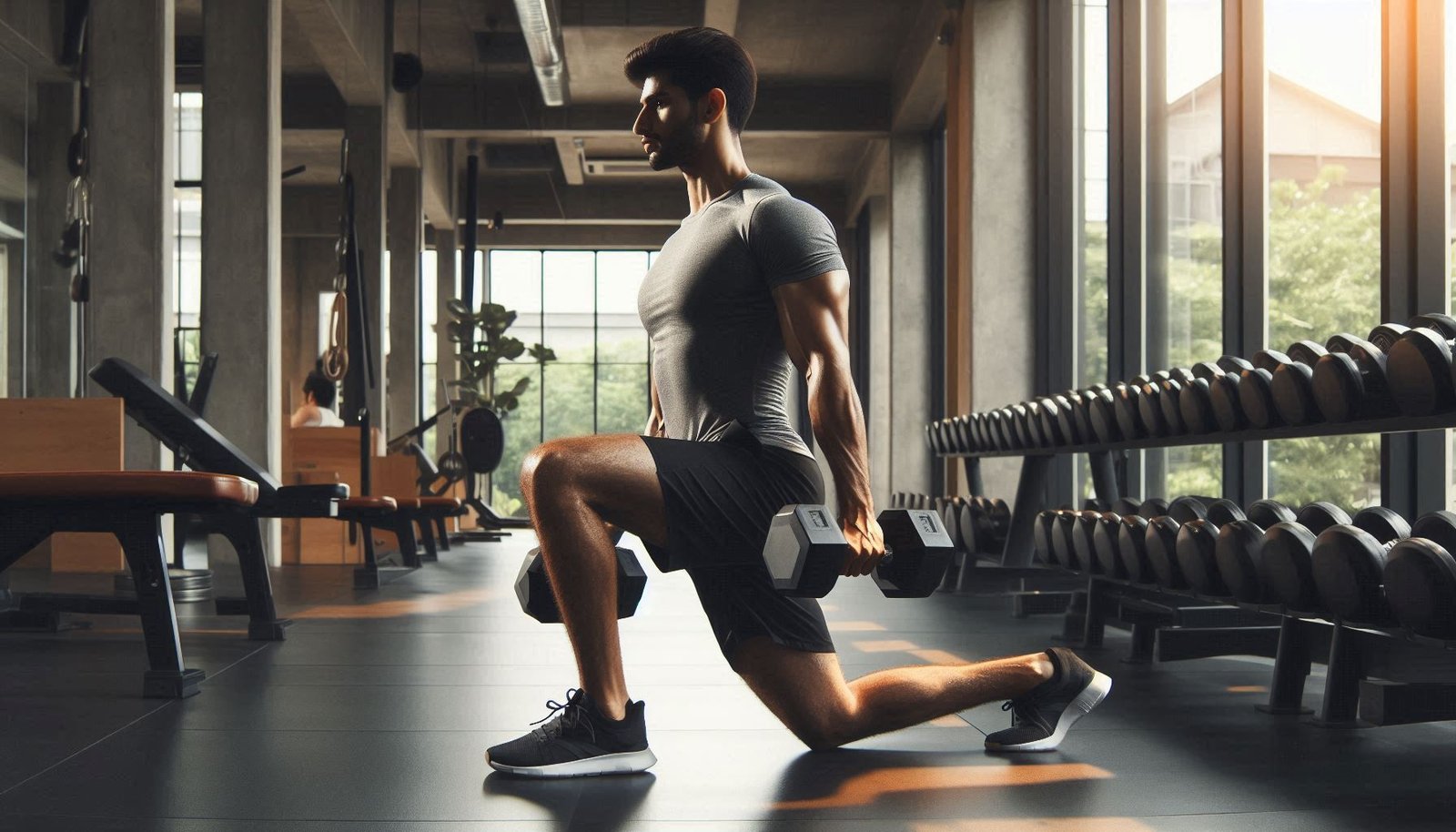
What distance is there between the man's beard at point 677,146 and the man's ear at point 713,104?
3 centimetres

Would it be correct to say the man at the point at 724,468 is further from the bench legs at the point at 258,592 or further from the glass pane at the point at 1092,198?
the glass pane at the point at 1092,198

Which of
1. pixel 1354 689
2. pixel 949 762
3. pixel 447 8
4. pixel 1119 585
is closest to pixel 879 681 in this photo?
pixel 949 762

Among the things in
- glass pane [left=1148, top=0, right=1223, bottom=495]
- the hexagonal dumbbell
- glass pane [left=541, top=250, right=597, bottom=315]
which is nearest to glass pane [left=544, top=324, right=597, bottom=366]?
glass pane [left=541, top=250, right=597, bottom=315]

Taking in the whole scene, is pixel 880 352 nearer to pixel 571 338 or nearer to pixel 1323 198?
pixel 571 338

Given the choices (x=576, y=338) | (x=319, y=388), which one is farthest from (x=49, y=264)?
(x=576, y=338)

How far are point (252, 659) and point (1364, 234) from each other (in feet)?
10.7

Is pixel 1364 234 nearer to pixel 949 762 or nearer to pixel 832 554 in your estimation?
pixel 949 762

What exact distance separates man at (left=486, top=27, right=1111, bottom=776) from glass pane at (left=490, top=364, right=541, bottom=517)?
15.5 metres

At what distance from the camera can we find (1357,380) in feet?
8.05

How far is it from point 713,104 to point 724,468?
570 mm

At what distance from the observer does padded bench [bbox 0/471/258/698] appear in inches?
99.8

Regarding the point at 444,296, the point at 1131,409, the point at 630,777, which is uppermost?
the point at 444,296

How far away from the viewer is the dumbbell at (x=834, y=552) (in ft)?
5.29

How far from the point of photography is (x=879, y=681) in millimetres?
2053
